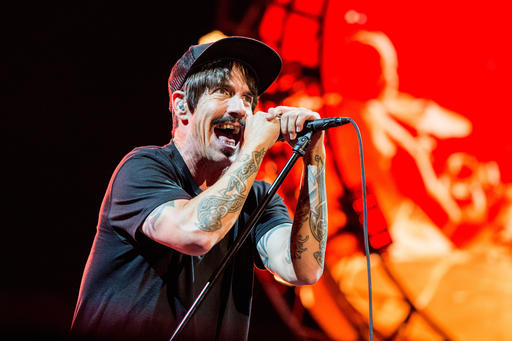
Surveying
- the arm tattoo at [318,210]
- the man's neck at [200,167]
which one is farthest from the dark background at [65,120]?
the arm tattoo at [318,210]

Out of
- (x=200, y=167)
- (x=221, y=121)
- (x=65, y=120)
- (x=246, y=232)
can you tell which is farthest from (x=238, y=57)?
(x=65, y=120)

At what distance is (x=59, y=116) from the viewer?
9.86 feet

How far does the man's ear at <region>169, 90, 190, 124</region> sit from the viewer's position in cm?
209

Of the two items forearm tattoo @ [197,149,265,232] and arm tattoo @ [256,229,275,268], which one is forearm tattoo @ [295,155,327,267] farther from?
forearm tattoo @ [197,149,265,232]

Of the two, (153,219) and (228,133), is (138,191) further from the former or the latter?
(228,133)

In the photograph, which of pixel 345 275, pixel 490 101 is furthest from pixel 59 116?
pixel 490 101

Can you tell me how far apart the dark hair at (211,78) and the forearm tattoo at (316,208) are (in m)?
0.38

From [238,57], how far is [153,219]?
2.63 feet

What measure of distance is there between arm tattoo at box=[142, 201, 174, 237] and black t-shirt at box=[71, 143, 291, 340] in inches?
0.6

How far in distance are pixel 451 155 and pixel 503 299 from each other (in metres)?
1.15

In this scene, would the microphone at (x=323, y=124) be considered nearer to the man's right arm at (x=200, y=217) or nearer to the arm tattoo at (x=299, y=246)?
the man's right arm at (x=200, y=217)

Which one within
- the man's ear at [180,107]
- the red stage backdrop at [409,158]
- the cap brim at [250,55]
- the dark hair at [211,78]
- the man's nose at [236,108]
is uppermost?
the cap brim at [250,55]

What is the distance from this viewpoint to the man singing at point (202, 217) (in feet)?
5.22

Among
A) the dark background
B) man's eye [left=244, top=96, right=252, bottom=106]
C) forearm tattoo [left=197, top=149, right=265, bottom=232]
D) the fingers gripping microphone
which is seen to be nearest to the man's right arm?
forearm tattoo [left=197, top=149, right=265, bottom=232]
